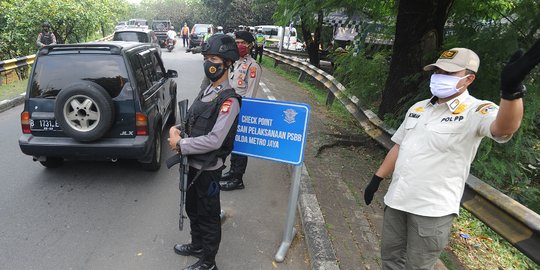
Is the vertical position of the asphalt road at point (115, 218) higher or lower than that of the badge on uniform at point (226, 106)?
lower

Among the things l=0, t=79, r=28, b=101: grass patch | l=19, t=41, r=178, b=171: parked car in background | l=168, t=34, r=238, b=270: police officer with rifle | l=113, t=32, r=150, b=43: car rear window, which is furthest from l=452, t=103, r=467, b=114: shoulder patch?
l=113, t=32, r=150, b=43: car rear window

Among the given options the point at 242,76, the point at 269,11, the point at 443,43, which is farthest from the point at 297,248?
the point at 269,11

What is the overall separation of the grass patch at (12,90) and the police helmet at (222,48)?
8.10 metres

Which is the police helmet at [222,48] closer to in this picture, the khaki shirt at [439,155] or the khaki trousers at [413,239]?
the khaki shirt at [439,155]

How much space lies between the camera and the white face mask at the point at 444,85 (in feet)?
7.37

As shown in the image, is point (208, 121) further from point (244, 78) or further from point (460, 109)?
point (244, 78)

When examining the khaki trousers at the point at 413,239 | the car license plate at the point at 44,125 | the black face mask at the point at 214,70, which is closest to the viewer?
the khaki trousers at the point at 413,239

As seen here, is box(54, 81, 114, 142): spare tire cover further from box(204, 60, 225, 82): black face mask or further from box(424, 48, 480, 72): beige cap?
box(424, 48, 480, 72): beige cap

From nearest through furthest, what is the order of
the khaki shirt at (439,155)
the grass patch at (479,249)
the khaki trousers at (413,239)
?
the khaki shirt at (439,155), the khaki trousers at (413,239), the grass patch at (479,249)

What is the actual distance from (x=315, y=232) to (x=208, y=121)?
1671 mm

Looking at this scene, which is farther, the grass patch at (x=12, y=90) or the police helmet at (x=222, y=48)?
the grass patch at (x=12, y=90)

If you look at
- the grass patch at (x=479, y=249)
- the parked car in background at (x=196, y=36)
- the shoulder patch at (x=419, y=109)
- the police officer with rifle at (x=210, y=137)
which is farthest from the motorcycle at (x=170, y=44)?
the shoulder patch at (x=419, y=109)

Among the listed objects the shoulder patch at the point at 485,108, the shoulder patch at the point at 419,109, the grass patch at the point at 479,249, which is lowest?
the grass patch at the point at 479,249

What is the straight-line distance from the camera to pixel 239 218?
412 centimetres
